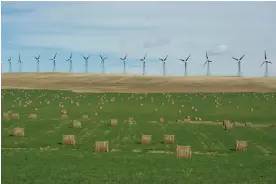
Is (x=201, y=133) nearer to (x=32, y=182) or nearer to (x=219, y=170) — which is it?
(x=219, y=170)

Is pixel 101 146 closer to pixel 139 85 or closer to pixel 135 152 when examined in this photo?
pixel 135 152

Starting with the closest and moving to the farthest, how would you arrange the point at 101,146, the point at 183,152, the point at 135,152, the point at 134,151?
the point at 183,152, the point at 101,146, the point at 135,152, the point at 134,151

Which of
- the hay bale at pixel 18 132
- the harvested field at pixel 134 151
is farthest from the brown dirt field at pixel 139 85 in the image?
the hay bale at pixel 18 132

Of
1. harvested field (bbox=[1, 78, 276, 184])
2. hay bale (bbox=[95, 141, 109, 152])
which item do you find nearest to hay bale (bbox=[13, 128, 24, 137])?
harvested field (bbox=[1, 78, 276, 184])

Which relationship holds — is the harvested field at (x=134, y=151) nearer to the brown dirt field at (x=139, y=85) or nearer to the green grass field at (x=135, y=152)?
the green grass field at (x=135, y=152)

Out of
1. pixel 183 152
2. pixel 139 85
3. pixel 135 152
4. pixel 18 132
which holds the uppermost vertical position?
pixel 139 85

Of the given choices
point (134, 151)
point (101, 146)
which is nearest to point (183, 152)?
point (134, 151)

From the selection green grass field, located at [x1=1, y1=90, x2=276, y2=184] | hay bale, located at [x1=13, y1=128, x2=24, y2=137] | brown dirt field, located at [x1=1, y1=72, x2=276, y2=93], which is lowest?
green grass field, located at [x1=1, y1=90, x2=276, y2=184]

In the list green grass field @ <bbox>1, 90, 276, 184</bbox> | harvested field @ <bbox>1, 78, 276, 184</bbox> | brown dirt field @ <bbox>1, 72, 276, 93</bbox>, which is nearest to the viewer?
green grass field @ <bbox>1, 90, 276, 184</bbox>

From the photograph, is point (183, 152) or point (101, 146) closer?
point (183, 152)

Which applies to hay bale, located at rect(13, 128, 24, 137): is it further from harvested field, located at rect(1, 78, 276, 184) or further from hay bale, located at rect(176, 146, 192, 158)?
hay bale, located at rect(176, 146, 192, 158)

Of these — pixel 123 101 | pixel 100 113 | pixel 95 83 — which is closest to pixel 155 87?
pixel 95 83

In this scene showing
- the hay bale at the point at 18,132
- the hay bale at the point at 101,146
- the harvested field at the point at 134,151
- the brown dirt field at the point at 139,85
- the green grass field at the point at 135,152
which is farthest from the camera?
the brown dirt field at the point at 139,85

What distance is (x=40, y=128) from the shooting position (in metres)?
62.4
